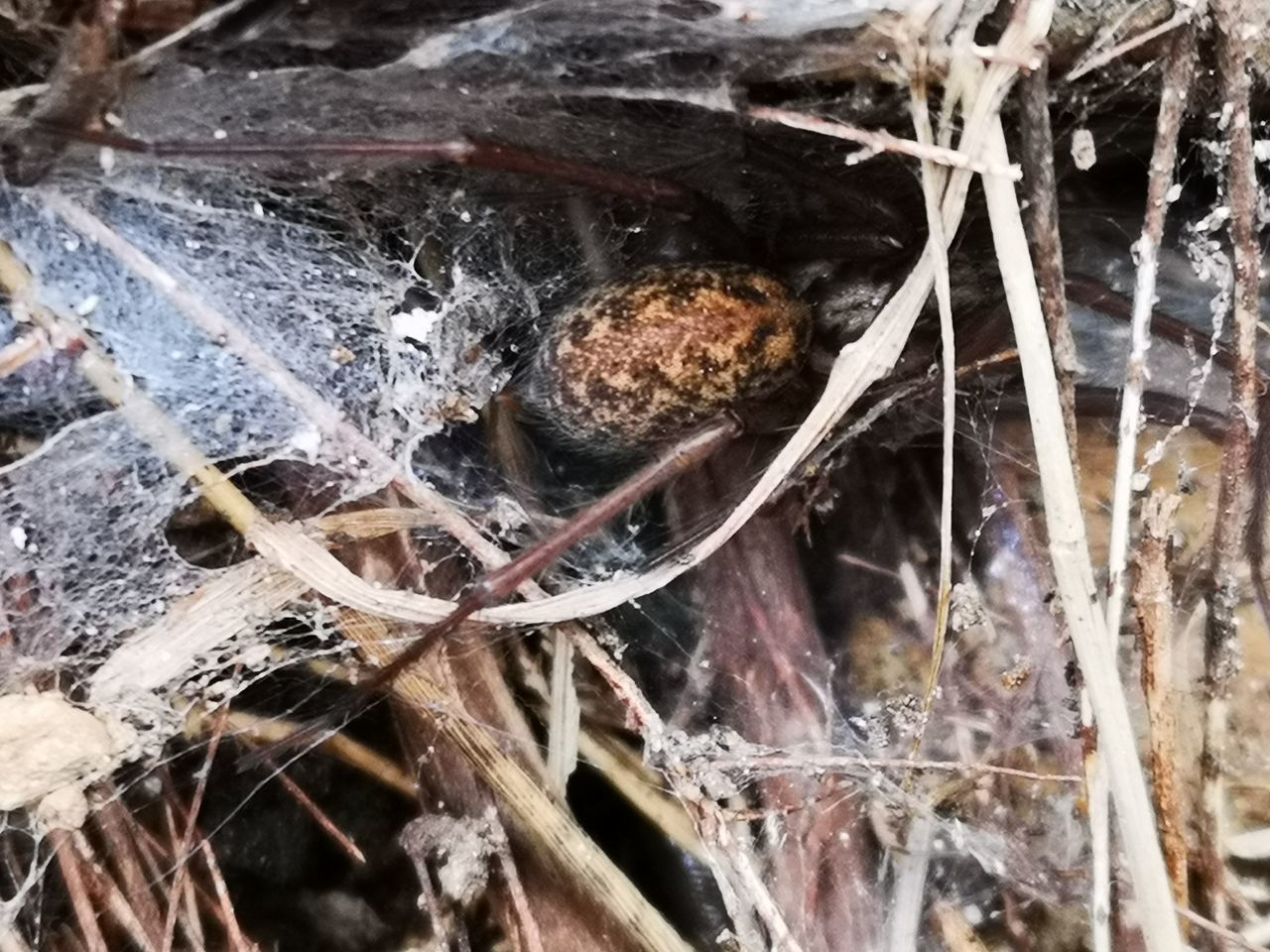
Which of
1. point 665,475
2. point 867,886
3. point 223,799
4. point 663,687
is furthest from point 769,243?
point 223,799

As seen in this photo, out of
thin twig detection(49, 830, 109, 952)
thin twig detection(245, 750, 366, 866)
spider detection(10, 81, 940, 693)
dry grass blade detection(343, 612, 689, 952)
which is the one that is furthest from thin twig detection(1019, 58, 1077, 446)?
thin twig detection(49, 830, 109, 952)

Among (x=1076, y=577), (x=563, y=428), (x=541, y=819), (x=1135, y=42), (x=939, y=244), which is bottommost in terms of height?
(x=541, y=819)

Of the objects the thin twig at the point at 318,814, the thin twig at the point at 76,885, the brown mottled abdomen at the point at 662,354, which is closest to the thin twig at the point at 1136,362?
the brown mottled abdomen at the point at 662,354

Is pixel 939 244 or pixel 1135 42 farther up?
pixel 1135 42

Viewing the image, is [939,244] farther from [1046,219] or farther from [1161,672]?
[1161,672]

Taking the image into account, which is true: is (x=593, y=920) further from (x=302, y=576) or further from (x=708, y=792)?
(x=302, y=576)

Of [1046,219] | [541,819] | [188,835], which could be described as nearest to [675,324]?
[1046,219]
